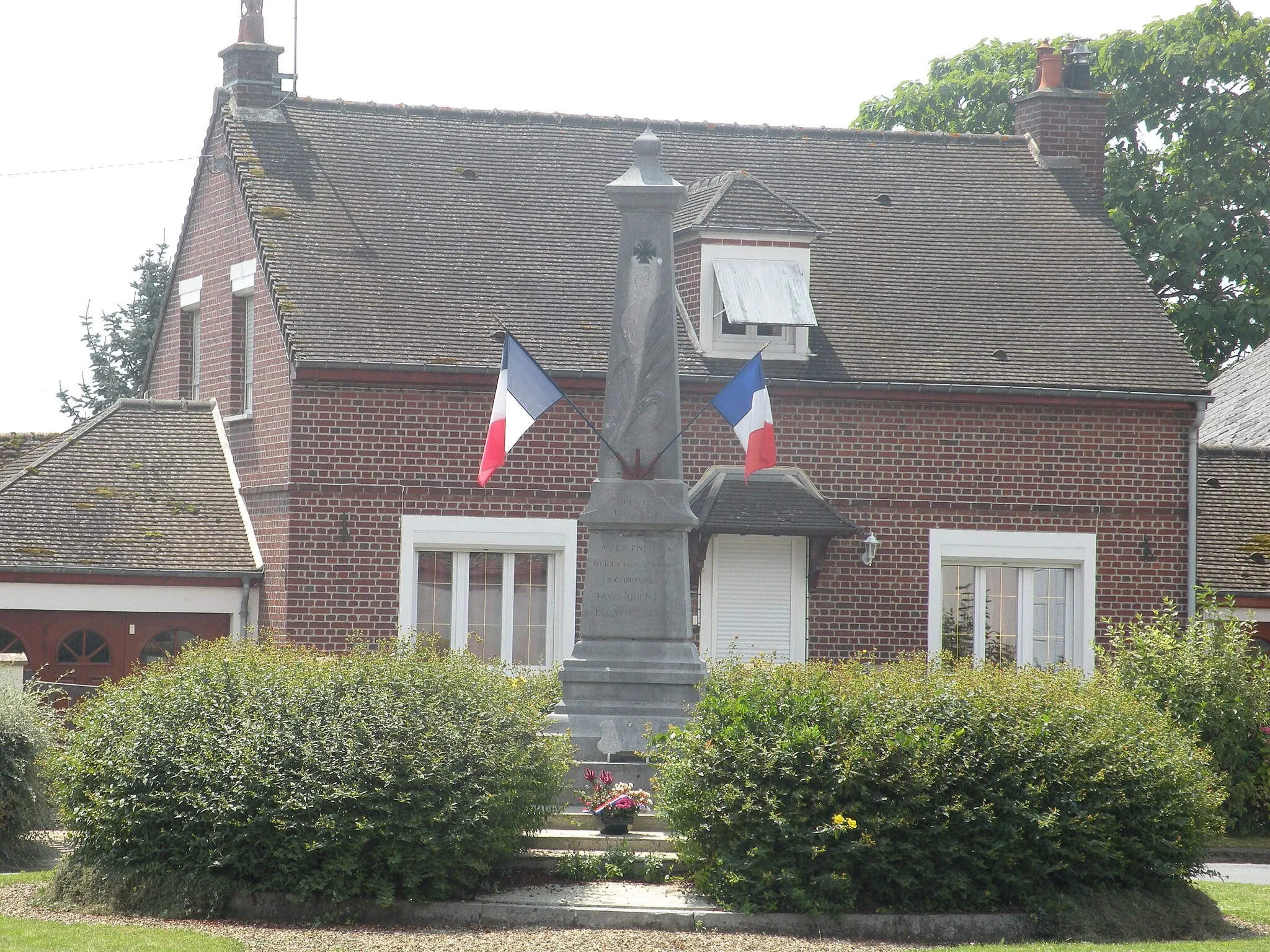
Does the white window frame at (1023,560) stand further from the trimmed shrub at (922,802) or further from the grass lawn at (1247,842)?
the trimmed shrub at (922,802)

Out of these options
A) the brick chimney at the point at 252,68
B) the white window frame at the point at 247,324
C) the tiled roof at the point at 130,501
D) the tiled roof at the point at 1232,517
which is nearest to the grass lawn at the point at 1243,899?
the tiled roof at the point at 1232,517

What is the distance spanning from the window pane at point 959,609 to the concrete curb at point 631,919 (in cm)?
1050

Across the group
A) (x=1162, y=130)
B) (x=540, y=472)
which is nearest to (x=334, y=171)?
(x=540, y=472)

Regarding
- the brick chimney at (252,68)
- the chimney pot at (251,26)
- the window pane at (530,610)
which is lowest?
the window pane at (530,610)

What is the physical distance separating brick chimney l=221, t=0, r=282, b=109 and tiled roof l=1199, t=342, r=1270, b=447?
14707mm

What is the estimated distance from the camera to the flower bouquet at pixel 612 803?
11969 millimetres

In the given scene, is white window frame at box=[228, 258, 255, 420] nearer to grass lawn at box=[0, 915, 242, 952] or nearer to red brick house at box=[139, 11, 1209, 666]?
red brick house at box=[139, 11, 1209, 666]

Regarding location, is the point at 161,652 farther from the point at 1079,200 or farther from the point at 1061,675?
the point at 1079,200

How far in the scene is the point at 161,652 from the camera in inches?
777

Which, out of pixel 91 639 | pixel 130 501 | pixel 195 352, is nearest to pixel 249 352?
pixel 195 352

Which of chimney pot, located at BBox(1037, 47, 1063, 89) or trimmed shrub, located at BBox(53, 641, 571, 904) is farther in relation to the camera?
chimney pot, located at BBox(1037, 47, 1063, 89)

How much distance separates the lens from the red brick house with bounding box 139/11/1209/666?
767 inches

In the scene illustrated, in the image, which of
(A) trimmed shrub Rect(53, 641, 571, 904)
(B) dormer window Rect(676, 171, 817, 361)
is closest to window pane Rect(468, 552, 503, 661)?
(B) dormer window Rect(676, 171, 817, 361)

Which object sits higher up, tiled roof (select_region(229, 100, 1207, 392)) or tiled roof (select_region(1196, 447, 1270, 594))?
tiled roof (select_region(229, 100, 1207, 392))
